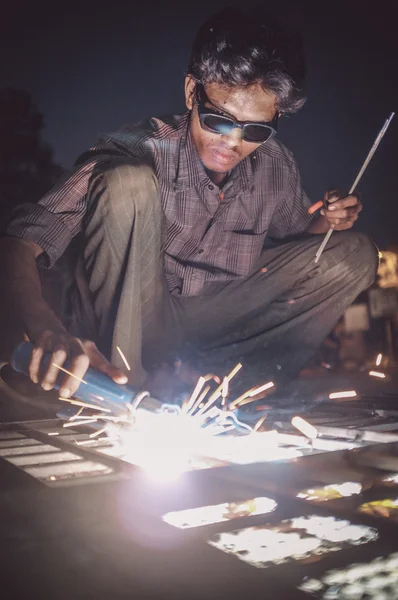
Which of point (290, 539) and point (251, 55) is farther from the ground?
point (251, 55)

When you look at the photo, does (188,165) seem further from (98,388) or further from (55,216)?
(98,388)

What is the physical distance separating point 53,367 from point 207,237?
118 centimetres

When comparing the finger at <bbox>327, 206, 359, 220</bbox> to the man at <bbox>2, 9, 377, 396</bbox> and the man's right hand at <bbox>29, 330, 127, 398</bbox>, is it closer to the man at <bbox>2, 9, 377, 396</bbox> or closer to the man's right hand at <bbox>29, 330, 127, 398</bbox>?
the man at <bbox>2, 9, 377, 396</bbox>

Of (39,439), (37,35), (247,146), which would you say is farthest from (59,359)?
(37,35)

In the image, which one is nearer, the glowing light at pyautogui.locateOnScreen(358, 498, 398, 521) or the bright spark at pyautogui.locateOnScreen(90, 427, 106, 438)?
the glowing light at pyautogui.locateOnScreen(358, 498, 398, 521)

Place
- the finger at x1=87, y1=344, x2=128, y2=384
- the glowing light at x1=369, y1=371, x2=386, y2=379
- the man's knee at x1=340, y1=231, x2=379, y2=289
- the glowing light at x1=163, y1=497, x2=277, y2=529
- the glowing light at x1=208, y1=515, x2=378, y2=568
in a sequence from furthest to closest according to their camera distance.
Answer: the glowing light at x1=369, y1=371, x2=386, y2=379
the man's knee at x1=340, y1=231, x2=379, y2=289
the finger at x1=87, y1=344, x2=128, y2=384
the glowing light at x1=163, y1=497, x2=277, y2=529
the glowing light at x1=208, y1=515, x2=378, y2=568

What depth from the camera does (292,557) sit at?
0.91m

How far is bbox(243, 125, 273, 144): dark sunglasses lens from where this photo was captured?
2.41 meters

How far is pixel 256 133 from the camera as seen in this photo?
2.43 metres

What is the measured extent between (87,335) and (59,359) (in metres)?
0.84

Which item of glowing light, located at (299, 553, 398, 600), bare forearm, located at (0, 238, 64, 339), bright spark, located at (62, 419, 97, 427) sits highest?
bare forearm, located at (0, 238, 64, 339)

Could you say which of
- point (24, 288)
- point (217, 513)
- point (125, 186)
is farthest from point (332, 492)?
point (125, 186)

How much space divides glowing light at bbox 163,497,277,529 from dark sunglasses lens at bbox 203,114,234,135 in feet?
5.16

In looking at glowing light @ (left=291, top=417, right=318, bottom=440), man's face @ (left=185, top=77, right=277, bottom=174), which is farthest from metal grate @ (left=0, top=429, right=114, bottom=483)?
man's face @ (left=185, top=77, right=277, bottom=174)
